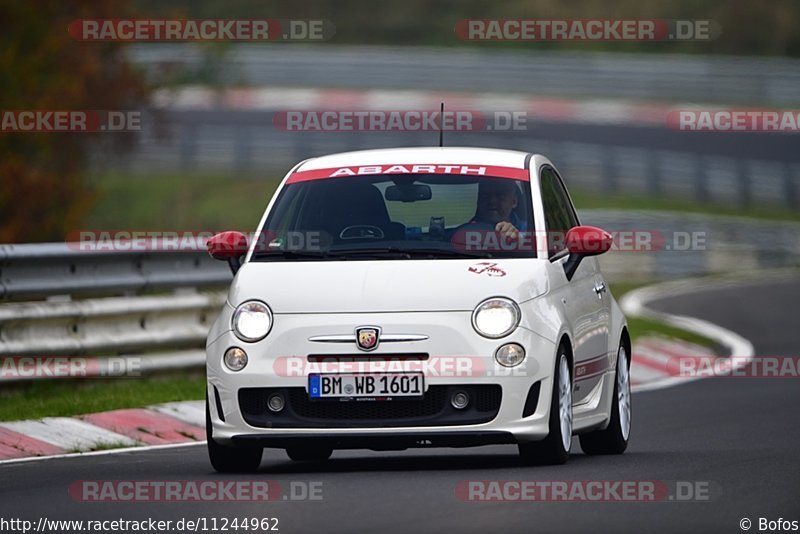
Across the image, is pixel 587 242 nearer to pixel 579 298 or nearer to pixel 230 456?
pixel 579 298

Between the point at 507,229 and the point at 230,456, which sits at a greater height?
the point at 507,229

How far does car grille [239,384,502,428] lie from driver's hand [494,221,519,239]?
1.04m

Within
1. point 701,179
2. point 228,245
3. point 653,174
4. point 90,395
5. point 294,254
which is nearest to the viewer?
point 294,254

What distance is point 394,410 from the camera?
9836 mm

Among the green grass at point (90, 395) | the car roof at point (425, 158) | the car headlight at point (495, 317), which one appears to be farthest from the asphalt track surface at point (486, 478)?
the car roof at point (425, 158)

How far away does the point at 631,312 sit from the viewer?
23.9 meters

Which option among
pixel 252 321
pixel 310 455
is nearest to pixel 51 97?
pixel 310 455

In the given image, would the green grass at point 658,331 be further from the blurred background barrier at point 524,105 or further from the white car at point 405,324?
the blurred background barrier at point 524,105

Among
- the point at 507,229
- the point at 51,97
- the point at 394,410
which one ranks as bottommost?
the point at 394,410

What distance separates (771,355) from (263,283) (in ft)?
35.0

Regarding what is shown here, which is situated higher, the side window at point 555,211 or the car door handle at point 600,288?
the side window at point 555,211

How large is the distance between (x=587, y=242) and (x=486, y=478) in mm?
1686

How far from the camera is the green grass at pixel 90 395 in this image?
1294 centimetres

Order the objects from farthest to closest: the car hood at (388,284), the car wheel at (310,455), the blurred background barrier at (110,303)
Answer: the blurred background barrier at (110,303), the car wheel at (310,455), the car hood at (388,284)
